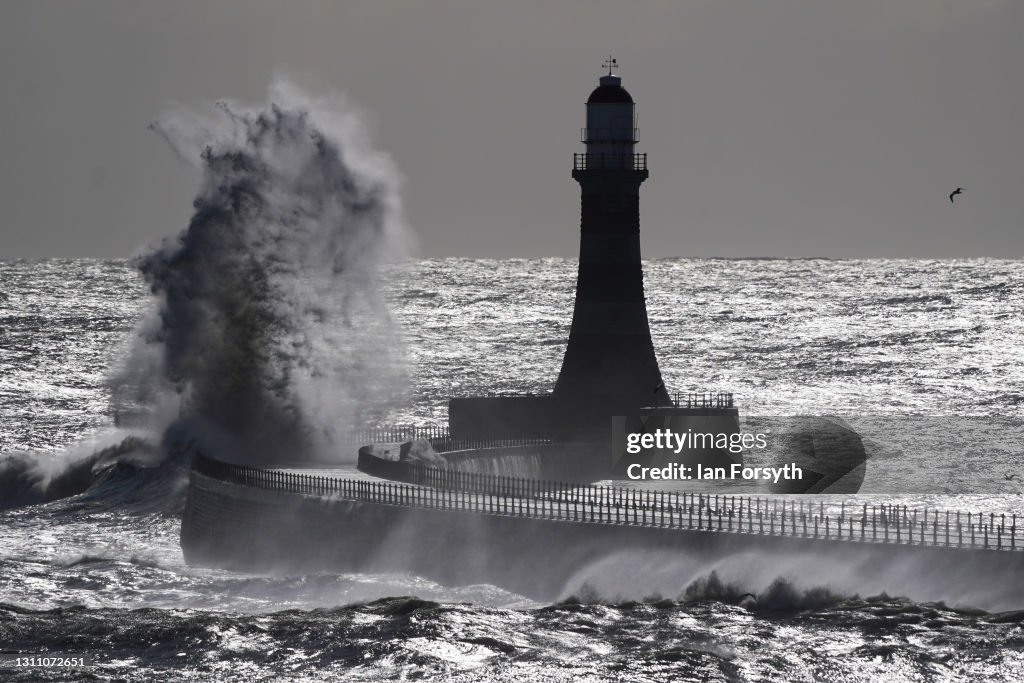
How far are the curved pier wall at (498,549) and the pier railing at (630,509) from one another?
0.30 metres

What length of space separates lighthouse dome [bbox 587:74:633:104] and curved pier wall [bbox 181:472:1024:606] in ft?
55.7

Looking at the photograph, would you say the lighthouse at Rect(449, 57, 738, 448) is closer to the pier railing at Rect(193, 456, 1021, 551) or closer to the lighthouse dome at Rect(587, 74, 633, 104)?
the lighthouse dome at Rect(587, 74, 633, 104)

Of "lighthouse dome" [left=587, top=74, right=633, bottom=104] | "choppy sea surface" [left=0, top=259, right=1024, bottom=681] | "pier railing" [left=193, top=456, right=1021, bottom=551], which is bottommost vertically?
"choppy sea surface" [left=0, top=259, right=1024, bottom=681]

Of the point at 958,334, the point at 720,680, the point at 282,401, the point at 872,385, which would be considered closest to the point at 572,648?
the point at 720,680

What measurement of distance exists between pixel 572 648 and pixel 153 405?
3321 cm

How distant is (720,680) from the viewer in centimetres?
3506

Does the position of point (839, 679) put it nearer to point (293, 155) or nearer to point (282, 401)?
point (282, 401)

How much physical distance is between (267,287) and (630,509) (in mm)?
22121

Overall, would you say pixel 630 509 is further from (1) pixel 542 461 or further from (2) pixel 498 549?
(1) pixel 542 461

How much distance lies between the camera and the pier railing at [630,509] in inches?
1618

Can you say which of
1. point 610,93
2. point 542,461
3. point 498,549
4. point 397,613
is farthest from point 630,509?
point 610,93

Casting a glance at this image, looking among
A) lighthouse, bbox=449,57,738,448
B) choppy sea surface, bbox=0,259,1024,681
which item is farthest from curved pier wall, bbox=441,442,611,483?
choppy sea surface, bbox=0,259,1024,681

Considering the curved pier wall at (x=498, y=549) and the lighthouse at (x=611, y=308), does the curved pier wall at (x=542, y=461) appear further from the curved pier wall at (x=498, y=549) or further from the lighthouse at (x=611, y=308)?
the curved pier wall at (x=498, y=549)

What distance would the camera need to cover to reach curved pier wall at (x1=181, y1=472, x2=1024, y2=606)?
39750 mm
